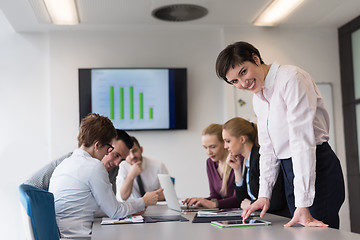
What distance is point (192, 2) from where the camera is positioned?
4.46 meters

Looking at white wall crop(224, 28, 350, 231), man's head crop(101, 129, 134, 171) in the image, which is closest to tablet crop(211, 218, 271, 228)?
man's head crop(101, 129, 134, 171)

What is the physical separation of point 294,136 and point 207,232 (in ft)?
1.66

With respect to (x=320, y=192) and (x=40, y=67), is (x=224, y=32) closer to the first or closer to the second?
(x=40, y=67)

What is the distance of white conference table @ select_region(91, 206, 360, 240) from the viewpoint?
148 centimetres

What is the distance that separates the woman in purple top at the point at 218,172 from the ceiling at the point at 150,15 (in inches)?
61.1

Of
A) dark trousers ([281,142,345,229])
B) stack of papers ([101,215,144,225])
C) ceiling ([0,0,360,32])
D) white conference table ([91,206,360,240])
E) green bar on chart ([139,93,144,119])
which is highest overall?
ceiling ([0,0,360,32])

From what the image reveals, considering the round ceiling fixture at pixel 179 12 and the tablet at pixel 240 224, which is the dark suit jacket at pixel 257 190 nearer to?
the tablet at pixel 240 224

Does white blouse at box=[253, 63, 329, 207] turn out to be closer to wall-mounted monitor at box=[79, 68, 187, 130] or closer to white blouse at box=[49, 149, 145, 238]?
white blouse at box=[49, 149, 145, 238]

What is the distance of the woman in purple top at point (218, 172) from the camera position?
10.3 feet

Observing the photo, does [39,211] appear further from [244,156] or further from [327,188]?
[244,156]

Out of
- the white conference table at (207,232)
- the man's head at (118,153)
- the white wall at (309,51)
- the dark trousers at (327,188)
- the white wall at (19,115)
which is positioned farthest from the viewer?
the white wall at (309,51)

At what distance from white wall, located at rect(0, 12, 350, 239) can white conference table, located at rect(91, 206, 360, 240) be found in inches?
128

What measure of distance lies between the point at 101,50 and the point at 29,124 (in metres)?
1.21

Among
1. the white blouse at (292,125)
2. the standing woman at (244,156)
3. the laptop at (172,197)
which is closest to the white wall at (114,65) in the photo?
the standing woman at (244,156)
